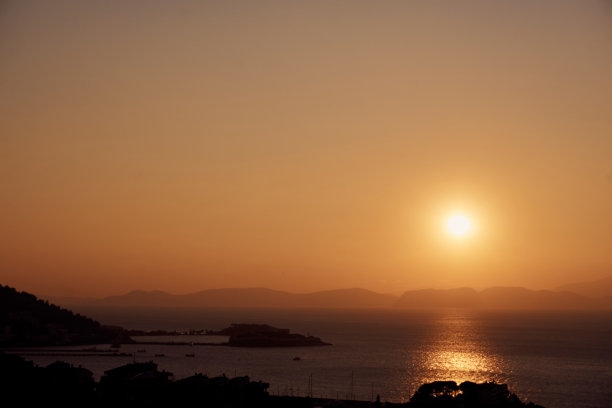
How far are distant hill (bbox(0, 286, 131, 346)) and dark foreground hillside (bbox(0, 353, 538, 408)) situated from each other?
Answer: 333 feet

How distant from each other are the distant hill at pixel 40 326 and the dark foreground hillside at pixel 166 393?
3999 inches

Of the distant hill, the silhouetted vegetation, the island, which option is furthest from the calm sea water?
the distant hill

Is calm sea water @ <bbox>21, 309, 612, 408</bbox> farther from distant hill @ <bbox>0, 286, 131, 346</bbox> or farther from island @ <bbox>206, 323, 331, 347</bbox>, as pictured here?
distant hill @ <bbox>0, 286, 131, 346</bbox>

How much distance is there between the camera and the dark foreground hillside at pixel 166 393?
62406 millimetres

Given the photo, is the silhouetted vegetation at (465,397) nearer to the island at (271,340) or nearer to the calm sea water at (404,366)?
the calm sea water at (404,366)

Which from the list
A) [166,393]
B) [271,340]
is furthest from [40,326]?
[166,393]

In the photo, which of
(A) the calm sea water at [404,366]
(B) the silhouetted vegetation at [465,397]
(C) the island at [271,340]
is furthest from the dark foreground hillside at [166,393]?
(C) the island at [271,340]

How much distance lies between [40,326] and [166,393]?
401 ft

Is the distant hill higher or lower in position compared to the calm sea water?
higher

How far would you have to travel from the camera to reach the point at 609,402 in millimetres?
85188

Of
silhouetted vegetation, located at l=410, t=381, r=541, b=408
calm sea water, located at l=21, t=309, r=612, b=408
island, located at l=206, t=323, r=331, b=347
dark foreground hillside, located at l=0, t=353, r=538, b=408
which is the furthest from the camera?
island, located at l=206, t=323, r=331, b=347

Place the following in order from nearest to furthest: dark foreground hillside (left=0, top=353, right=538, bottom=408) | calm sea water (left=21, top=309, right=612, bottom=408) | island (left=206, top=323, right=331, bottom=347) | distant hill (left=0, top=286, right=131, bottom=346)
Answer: dark foreground hillside (left=0, top=353, right=538, bottom=408), calm sea water (left=21, top=309, right=612, bottom=408), distant hill (left=0, top=286, right=131, bottom=346), island (left=206, top=323, right=331, bottom=347)

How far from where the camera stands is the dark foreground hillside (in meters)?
62.4

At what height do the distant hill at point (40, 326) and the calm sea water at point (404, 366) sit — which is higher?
the distant hill at point (40, 326)
